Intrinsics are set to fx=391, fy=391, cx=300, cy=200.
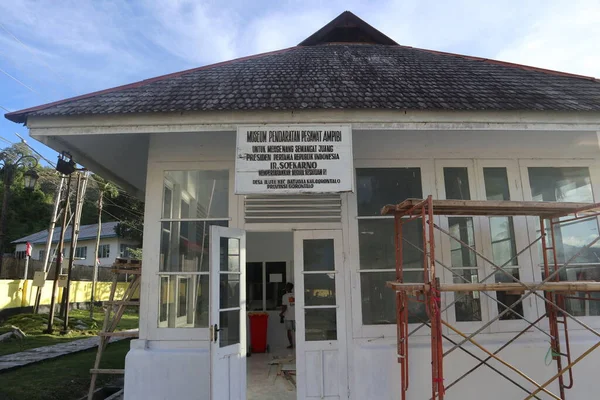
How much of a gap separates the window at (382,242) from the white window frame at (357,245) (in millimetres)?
59

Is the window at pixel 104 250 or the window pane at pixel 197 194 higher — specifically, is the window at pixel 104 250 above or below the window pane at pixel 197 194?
above

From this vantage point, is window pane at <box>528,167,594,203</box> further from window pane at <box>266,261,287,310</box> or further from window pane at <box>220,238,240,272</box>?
window pane at <box>266,261,287,310</box>

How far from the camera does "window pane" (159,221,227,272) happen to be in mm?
5531

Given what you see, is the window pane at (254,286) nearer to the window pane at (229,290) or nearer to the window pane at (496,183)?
the window pane at (229,290)

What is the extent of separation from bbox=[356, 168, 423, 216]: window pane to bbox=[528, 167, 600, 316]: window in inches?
71.5

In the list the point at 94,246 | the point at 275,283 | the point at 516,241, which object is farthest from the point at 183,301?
the point at 94,246

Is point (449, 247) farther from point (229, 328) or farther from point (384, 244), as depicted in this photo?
point (229, 328)

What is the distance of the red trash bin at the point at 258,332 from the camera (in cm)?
895

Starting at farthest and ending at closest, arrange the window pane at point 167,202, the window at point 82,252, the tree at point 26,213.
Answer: the window at point 82,252 → the tree at point 26,213 → the window pane at point 167,202

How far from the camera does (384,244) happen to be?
5629 millimetres

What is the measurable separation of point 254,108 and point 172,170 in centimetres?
173

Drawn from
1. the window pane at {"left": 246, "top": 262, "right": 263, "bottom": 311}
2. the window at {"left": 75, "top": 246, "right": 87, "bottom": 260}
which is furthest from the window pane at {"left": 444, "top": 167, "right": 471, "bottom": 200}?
the window at {"left": 75, "top": 246, "right": 87, "bottom": 260}

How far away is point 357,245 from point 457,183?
1.81 metres

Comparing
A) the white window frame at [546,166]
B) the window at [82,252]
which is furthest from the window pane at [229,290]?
the window at [82,252]
